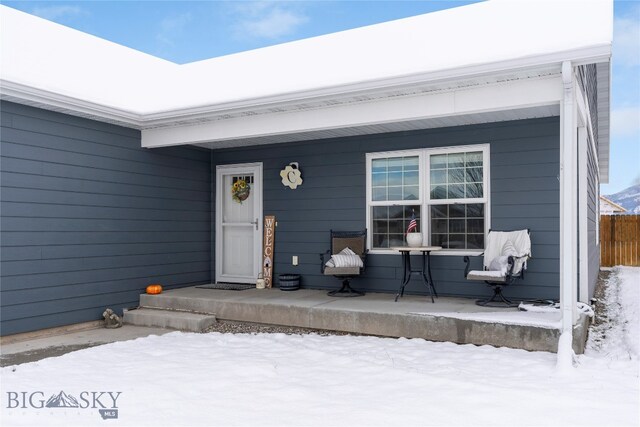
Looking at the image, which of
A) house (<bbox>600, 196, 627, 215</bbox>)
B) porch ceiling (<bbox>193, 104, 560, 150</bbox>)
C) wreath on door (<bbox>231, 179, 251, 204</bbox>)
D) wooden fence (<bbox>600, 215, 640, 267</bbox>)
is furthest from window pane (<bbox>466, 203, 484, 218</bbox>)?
house (<bbox>600, 196, 627, 215</bbox>)

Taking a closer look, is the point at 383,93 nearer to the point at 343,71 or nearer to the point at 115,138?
the point at 343,71

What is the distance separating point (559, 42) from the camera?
192 inches

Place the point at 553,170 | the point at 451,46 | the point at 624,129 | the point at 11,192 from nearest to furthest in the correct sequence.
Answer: the point at 11,192
the point at 553,170
the point at 451,46
the point at 624,129

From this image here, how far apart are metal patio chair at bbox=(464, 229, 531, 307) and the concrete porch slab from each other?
0.94ft

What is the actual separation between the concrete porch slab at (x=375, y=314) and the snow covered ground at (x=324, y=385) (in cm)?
16

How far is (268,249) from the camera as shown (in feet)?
23.9

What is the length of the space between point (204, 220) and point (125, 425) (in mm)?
4884

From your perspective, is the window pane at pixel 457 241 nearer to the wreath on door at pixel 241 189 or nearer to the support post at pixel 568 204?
the support post at pixel 568 204

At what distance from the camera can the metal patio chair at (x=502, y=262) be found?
5.19 metres

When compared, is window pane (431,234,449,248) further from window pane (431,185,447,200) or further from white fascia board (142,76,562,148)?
white fascia board (142,76,562,148)

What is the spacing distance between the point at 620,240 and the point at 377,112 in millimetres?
11403

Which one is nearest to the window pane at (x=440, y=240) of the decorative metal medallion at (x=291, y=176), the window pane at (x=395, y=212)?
the window pane at (x=395, y=212)

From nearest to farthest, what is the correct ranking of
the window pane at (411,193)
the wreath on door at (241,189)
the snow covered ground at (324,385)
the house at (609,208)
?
the snow covered ground at (324,385), the window pane at (411,193), the wreath on door at (241,189), the house at (609,208)

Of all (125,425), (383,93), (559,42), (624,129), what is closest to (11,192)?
(125,425)
